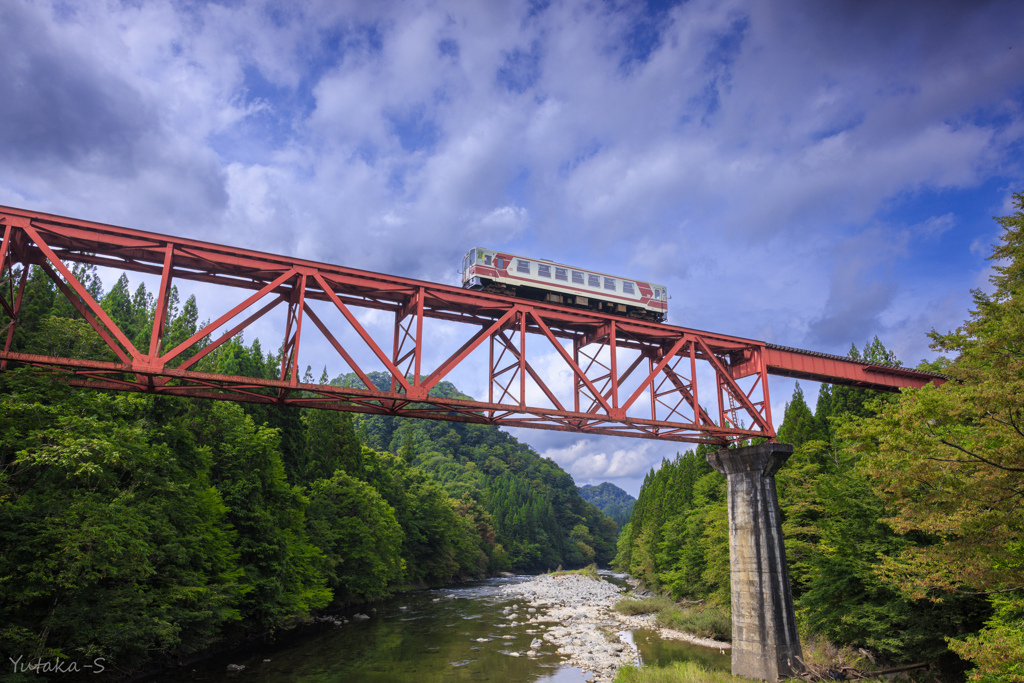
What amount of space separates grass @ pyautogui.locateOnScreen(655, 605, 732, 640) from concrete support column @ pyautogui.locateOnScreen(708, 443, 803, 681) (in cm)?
1469

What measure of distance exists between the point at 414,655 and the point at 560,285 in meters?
20.7

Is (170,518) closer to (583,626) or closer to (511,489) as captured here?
(583,626)

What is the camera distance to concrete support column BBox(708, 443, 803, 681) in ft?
69.2

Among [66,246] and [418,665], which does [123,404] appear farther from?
[418,665]

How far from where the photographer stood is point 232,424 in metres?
32.7

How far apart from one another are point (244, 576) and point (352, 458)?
87.3ft

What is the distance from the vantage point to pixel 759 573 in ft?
71.9

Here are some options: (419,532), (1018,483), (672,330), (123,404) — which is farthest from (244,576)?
(419,532)

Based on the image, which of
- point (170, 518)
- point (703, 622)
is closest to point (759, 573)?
point (703, 622)

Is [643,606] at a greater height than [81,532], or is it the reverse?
[81,532]

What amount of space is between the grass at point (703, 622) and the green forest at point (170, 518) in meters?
23.5

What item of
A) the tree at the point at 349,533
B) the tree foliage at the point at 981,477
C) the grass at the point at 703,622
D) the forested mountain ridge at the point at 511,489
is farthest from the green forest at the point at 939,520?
the forested mountain ridge at the point at 511,489

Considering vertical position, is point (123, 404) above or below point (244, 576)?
above

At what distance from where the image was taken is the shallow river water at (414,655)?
2502cm
